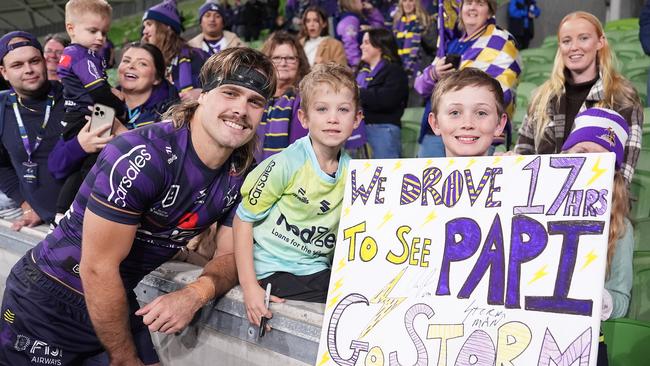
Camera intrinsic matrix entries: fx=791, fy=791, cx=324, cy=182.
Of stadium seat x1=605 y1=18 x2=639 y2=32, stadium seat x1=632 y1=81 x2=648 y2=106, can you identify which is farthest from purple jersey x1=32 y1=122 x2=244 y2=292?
stadium seat x1=605 y1=18 x2=639 y2=32

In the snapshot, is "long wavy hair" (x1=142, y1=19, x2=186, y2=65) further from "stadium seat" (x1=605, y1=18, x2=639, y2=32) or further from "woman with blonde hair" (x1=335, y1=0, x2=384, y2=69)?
"stadium seat" (x1=605, y1=18, x2=639, y2=32)

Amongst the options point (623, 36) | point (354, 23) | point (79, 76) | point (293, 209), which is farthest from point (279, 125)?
point (623, 36)

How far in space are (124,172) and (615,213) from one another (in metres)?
1.63

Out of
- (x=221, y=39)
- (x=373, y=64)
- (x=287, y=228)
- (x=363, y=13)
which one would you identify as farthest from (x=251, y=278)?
(x=363, y=13)

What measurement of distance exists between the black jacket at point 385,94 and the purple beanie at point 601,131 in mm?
2435

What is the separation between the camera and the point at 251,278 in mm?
2633

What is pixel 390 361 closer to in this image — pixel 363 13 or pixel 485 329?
pixel 485 329

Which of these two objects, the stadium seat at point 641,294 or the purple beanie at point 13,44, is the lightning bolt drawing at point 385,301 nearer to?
the stadium seat at point 641,294

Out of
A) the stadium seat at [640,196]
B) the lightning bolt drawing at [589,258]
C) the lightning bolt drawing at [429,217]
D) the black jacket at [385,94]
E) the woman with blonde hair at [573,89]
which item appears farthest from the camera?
the black jacket at [385,94]

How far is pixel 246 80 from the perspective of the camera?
2611 mm

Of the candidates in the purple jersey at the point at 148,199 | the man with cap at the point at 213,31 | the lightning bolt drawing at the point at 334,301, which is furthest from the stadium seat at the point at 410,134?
the lightning bolt drawing at the point at 334,301

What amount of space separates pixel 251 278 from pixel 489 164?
96 centimetres

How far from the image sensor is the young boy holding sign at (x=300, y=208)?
264 centimetres

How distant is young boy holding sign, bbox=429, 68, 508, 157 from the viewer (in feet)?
8.07
